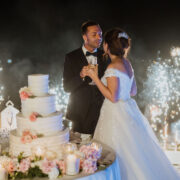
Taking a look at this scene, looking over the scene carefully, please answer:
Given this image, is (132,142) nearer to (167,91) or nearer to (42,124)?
(42,124)

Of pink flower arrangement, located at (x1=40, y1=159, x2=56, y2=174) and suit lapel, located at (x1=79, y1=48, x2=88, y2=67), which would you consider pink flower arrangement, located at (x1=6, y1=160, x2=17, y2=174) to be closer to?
pink flower arrangement, located at (x1=40, y1=159, x2=56, y2=174)

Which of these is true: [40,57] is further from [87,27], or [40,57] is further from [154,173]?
[154,173]

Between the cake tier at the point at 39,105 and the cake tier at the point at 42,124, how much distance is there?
0.22 feet

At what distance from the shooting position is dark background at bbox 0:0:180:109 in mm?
9656

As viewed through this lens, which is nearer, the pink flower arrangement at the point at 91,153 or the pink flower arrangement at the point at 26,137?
the pink flower arrangement at the point at 91,153

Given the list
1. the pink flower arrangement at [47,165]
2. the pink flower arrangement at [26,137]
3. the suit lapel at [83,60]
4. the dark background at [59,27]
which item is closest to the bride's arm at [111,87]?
the suit lapel at [83,60]

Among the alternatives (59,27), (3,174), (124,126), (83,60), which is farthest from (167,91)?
(3,174)

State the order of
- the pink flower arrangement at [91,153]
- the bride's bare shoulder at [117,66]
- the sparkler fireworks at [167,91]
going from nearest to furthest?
the pink flower arrangement at [91,153] < the bride's bare shoulder at [117,66] < the sparkler fireworks at [167,91]

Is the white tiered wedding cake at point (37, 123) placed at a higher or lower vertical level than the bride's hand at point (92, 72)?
lower

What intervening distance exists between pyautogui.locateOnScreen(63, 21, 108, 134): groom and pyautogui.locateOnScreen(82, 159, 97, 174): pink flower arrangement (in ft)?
5.75

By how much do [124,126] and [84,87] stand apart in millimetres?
961

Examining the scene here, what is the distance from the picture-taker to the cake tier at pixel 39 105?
3061 millimetres

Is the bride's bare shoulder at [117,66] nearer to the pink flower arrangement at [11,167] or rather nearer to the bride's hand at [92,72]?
the bride's hand at [92,72]

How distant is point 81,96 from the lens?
437cm
